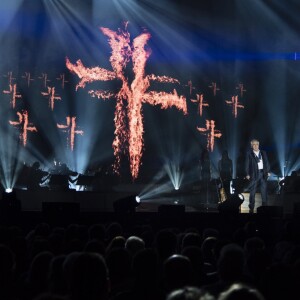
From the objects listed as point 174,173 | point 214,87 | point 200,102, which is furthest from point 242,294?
point 200,102

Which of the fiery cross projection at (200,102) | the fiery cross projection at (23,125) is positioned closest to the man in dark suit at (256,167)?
the fiery cross projection at (200,102)

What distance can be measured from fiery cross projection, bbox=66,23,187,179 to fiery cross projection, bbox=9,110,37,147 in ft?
9.09

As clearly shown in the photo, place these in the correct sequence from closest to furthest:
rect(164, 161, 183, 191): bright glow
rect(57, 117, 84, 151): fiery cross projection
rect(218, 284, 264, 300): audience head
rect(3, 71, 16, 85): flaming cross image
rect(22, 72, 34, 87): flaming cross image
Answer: rect(218, 284, 264, 300): audience head → rect(164, 161, 183, 191): bright glow → rect(3, 71, 16, 85): flaming cross image → rect(22, 72, 34, 87): flaming cross image → rect(57, 117, 84, 151): fiery cross projection

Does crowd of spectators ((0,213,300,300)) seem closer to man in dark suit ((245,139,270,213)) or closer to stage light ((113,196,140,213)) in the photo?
stage light ((113,196,140,213))

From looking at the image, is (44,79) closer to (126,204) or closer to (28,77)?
(28,77)

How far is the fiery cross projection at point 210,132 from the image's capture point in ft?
77.5

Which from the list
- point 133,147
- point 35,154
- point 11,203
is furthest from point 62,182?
point 133,147

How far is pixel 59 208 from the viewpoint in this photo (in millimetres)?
10273

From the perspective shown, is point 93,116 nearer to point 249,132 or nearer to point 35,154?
point 35,154

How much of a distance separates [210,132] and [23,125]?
27.0 ft

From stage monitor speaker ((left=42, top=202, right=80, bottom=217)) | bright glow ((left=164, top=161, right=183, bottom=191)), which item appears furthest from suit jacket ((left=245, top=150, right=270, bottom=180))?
bright glow ((left=164, top=161, right=183, bottom=191))

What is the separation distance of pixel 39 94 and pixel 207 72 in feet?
24.6

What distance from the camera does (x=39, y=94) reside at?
2336 centimetres

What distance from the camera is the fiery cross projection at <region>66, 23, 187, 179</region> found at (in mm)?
23312
